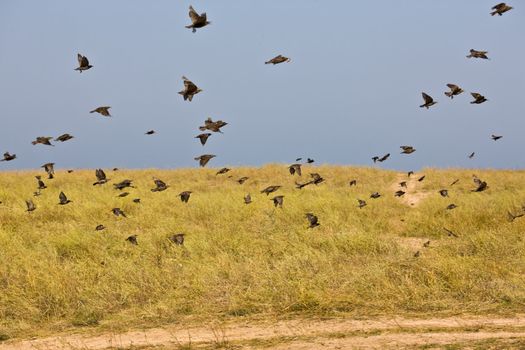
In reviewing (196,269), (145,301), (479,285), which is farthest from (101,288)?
(479,285)

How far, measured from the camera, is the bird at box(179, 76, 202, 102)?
8867 millimetres

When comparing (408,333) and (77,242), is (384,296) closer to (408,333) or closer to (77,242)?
(408,333)

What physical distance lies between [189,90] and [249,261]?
333 centimetres

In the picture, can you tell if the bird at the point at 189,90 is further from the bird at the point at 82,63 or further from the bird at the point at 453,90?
the bird at the point at 453,90

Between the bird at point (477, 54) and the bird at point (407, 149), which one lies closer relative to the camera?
the bird at point (477, 54)

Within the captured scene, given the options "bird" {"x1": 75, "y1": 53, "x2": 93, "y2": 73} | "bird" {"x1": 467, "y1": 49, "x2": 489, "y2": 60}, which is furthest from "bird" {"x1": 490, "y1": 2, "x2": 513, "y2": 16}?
"bird" {"x1": 75, "y1": 53, "x2": 93, "y2": 73}

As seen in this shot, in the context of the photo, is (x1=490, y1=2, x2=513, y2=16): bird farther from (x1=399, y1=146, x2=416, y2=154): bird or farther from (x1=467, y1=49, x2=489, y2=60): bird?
(x1=399, y1=146, x2=416, y2=154): bird

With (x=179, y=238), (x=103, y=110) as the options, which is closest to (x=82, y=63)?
(x=103, y=110)

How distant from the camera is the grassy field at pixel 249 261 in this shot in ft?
28.5

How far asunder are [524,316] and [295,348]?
3.24 meters

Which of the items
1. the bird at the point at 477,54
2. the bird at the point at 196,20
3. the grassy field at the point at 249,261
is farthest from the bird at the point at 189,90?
the bird at the point at 477,54

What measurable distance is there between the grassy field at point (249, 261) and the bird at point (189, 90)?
2.82m

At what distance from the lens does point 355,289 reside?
9086mm

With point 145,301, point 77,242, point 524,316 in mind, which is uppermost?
point 77,242
